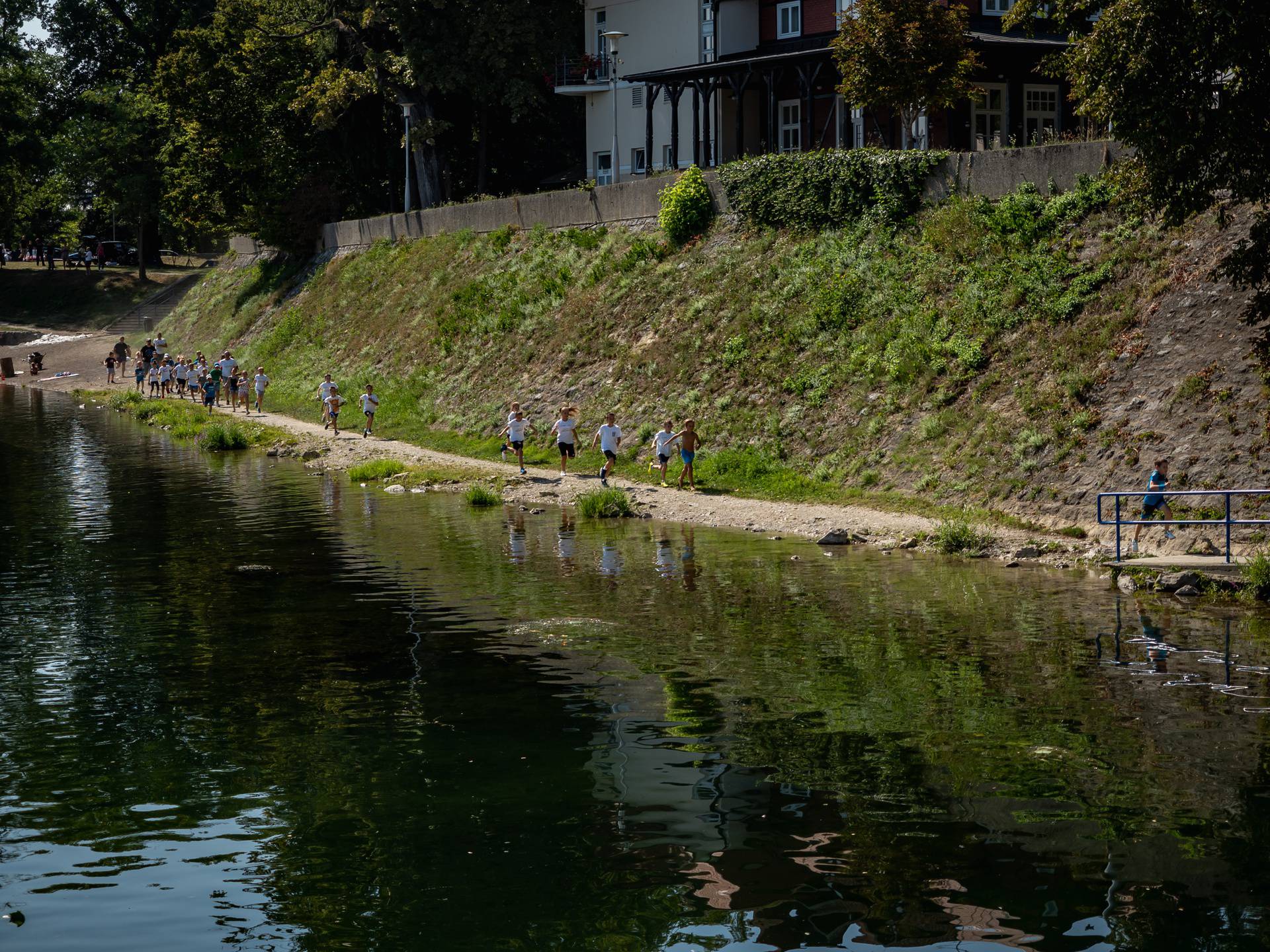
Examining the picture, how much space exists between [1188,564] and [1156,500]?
195cm

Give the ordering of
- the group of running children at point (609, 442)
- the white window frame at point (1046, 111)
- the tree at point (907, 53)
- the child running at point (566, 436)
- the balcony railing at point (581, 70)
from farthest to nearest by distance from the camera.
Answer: the balcony railing at point (581, 70) < the white window frame at point (1046, 111) < the tree at point (907, 53) < the child running at point (566, 436) < the group of running children at point (609, 442)

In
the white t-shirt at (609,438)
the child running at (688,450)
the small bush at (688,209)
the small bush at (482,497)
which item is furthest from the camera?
the small bush at (688,209)

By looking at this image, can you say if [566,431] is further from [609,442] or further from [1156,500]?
[1156,500]

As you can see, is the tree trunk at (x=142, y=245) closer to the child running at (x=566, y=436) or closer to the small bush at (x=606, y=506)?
the child running at (x=566, y=436)

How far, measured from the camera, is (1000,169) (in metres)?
30.7

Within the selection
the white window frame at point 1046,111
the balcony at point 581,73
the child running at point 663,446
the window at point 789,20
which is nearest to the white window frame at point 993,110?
the white window frame at point 1046,111

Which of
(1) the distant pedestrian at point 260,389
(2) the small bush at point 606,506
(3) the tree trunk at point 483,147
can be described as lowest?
(2) the small bush at point 606,506

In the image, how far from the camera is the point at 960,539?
22.7 meters

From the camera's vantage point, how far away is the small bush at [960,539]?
2256 cm

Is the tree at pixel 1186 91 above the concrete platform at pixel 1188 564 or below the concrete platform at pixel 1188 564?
above

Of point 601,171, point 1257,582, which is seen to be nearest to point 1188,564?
point 1257,582

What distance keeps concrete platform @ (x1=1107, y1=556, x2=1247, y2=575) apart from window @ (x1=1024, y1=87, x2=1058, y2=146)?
25127 mm

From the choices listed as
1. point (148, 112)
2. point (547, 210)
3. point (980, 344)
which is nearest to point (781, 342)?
point (980, 344)

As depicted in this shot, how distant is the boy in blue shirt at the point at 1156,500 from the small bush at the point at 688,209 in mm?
19155
